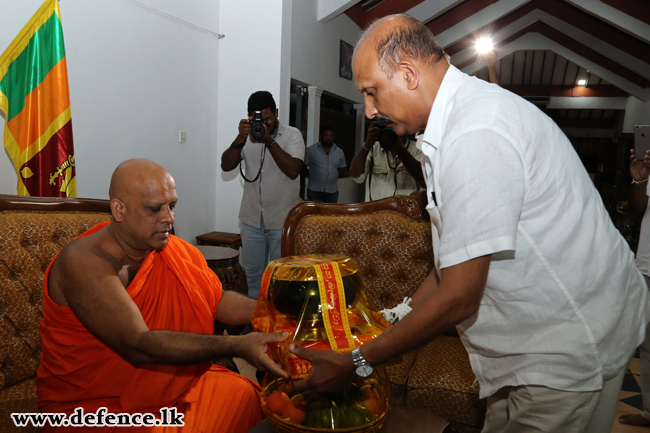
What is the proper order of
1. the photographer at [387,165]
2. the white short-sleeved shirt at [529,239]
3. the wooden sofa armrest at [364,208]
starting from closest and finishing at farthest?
the white short-sleeved shirt at [529,239] < the wooden sofa armrest at [364,208] < the photographer at [387,165]

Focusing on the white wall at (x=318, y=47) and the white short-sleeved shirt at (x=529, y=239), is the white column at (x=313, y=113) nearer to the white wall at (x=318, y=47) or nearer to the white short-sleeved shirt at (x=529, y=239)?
the white wall at (x=318, y=47)

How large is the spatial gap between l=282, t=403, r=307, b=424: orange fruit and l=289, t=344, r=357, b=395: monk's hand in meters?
0.09

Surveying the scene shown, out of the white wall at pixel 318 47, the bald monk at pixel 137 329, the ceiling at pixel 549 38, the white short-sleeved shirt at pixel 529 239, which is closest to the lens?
the white short-sleeved shirt at pixel 529 239

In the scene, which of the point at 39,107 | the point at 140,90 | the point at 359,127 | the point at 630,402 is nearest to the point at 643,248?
the point at 630,402

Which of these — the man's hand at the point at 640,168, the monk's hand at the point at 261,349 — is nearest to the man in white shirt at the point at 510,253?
the monk's hand at the point at 261,349

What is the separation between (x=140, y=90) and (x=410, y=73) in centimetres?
347

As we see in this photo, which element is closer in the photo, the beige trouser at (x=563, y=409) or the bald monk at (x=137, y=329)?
the beige trouser at (x=563, y=409)

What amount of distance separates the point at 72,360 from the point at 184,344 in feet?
1.23

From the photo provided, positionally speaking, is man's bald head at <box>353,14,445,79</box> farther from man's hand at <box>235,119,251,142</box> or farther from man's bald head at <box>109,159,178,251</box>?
man's hand at <box>235,119,251,142</box>

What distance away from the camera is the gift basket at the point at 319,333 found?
3.35 ft

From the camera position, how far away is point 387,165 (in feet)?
10.1

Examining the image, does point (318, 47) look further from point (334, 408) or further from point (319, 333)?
point (334, 408)

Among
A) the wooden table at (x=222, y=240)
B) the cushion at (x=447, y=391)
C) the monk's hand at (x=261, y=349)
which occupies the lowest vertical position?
the cushion at (x=447, y=391)

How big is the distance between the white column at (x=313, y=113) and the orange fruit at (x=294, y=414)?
4.83m
